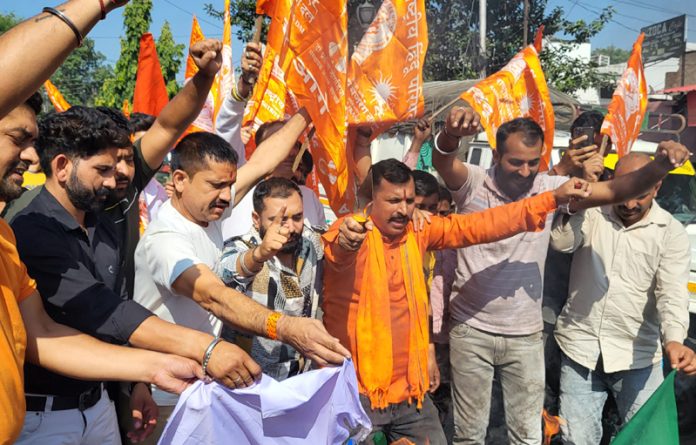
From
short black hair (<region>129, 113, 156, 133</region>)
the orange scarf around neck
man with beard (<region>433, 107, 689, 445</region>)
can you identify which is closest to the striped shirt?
man with beard (<region>433, 107, 689, 445</region>)

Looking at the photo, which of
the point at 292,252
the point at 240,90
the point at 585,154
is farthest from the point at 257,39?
the point at 585,154

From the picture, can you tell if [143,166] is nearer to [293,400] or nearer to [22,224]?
[22,224]

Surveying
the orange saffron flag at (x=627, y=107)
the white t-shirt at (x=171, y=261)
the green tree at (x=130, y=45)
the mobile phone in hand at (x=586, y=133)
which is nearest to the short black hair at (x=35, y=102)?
the white t-shirt at (x=171, y=261)

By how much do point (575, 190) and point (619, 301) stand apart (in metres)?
0.91

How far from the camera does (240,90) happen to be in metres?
3.52

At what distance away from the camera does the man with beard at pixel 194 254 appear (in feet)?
6.76

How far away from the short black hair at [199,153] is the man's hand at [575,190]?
1598 mm

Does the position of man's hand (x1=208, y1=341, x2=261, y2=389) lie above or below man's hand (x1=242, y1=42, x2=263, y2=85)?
below

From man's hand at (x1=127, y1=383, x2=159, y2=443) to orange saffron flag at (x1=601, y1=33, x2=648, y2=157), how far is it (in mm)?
2968

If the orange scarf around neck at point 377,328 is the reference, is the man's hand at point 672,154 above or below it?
above

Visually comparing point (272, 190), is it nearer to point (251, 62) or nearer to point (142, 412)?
point (251, 62)

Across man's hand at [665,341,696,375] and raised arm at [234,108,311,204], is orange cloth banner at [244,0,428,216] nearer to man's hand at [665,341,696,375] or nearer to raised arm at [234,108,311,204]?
raised arm at [234,108,311,204]

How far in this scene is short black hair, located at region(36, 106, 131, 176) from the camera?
2254mm

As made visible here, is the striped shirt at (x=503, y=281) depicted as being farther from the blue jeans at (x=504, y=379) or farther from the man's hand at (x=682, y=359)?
the man's hand at (x=682, y=359)
